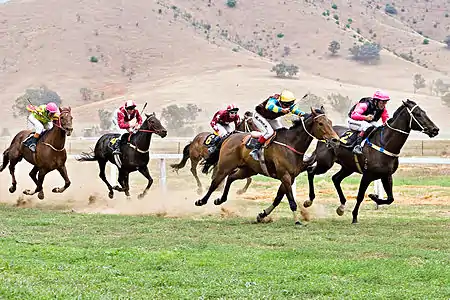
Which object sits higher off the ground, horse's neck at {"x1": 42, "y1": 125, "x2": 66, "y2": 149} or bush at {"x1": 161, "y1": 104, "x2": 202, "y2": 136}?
horse's neck at {"x1": 42, "y1": 125, "x2": 66, "y2": 149}

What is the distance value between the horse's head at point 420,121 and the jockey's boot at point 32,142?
909 cm

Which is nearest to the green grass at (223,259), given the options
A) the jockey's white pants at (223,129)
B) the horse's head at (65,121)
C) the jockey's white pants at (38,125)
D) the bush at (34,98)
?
the horse's head at (65,121)

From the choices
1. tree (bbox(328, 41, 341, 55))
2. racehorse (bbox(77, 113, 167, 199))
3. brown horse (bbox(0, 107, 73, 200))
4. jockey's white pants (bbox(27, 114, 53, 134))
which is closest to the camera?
brown horse (bbox(0, 107, 73, 200))

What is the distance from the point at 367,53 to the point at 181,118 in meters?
54.2

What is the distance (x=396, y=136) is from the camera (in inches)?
569

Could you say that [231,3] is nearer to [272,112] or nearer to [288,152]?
[272,112]

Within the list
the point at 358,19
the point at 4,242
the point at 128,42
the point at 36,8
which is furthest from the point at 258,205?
the point at 358,19

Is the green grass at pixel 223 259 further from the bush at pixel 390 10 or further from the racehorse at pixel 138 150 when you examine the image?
the bush at pixel 390 10

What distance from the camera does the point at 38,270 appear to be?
8.98m

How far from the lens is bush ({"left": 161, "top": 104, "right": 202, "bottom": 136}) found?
67.7 meters

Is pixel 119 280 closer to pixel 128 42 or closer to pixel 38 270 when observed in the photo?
pixel 38 270

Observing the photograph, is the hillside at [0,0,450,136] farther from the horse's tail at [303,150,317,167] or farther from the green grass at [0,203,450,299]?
the green grass at [0,203,450,299]

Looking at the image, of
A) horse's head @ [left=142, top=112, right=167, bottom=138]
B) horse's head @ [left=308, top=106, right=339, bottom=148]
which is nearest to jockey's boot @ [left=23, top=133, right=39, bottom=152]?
horse's head @ [left=142, top=112, right=167, bottom=138]

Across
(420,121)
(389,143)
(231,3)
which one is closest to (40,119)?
(389,143)
